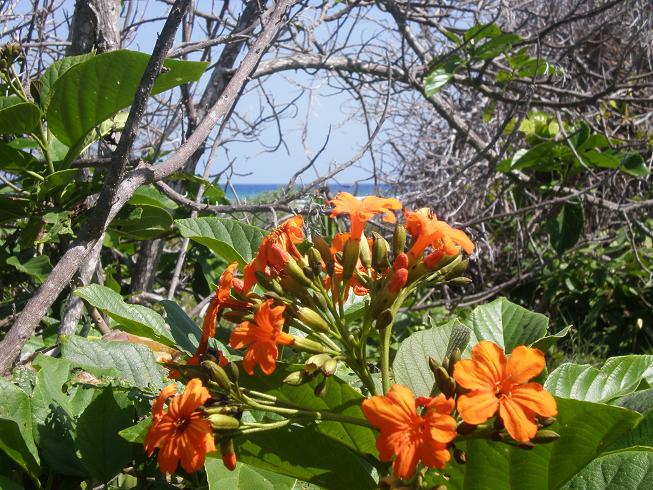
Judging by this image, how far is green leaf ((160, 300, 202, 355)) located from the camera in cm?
114

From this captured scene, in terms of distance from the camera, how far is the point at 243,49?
2.65m

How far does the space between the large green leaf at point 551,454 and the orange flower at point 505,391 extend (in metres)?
0.05

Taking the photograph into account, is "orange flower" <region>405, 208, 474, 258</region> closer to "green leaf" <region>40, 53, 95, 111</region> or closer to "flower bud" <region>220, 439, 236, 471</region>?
"flower bud" <region>220, 439, 236, 471</region>

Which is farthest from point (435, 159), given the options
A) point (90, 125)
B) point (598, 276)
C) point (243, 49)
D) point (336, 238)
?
point (336, 238)

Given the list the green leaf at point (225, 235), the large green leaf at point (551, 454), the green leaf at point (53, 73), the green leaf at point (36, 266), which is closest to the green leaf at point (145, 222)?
the green leaf at point (36, 266)

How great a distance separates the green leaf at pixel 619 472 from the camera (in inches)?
31.6

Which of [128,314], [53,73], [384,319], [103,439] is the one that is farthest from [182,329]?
[53,73]

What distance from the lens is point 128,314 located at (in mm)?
1115

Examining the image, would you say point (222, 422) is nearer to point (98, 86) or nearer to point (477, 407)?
point (477, 407)

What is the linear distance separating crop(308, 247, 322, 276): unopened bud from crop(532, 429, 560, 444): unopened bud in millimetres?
374

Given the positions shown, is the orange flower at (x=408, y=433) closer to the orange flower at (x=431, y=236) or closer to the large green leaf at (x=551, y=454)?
the large green leaf at (x=551, y=454)

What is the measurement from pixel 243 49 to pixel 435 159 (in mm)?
2903

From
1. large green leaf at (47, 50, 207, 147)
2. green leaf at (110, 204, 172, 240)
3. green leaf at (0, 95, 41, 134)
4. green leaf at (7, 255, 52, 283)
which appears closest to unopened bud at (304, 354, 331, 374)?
large green leaf at (47, 50, 207, 147)

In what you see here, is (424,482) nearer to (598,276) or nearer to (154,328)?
(154,328)
